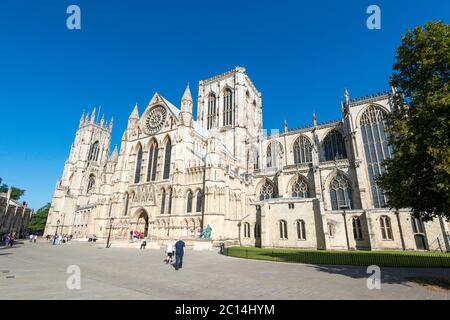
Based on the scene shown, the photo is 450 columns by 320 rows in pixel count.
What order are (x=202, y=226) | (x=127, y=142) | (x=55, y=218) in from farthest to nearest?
1. (x=55, y=218)
2. (x=127, y=142)
3. (x=202, y=226)

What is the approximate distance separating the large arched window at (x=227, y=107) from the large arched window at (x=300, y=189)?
20865mm

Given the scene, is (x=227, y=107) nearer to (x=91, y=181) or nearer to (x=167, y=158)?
(x=167, y=158)

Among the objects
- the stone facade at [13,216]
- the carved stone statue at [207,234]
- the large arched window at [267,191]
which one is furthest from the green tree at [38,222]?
the large arched window at [267,191]

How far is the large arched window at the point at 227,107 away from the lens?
50.4 m

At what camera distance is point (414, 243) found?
77.9 feet

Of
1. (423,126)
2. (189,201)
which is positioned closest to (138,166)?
(189,201)

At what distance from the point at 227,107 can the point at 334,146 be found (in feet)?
80.8

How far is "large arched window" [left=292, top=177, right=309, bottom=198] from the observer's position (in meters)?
34.0
